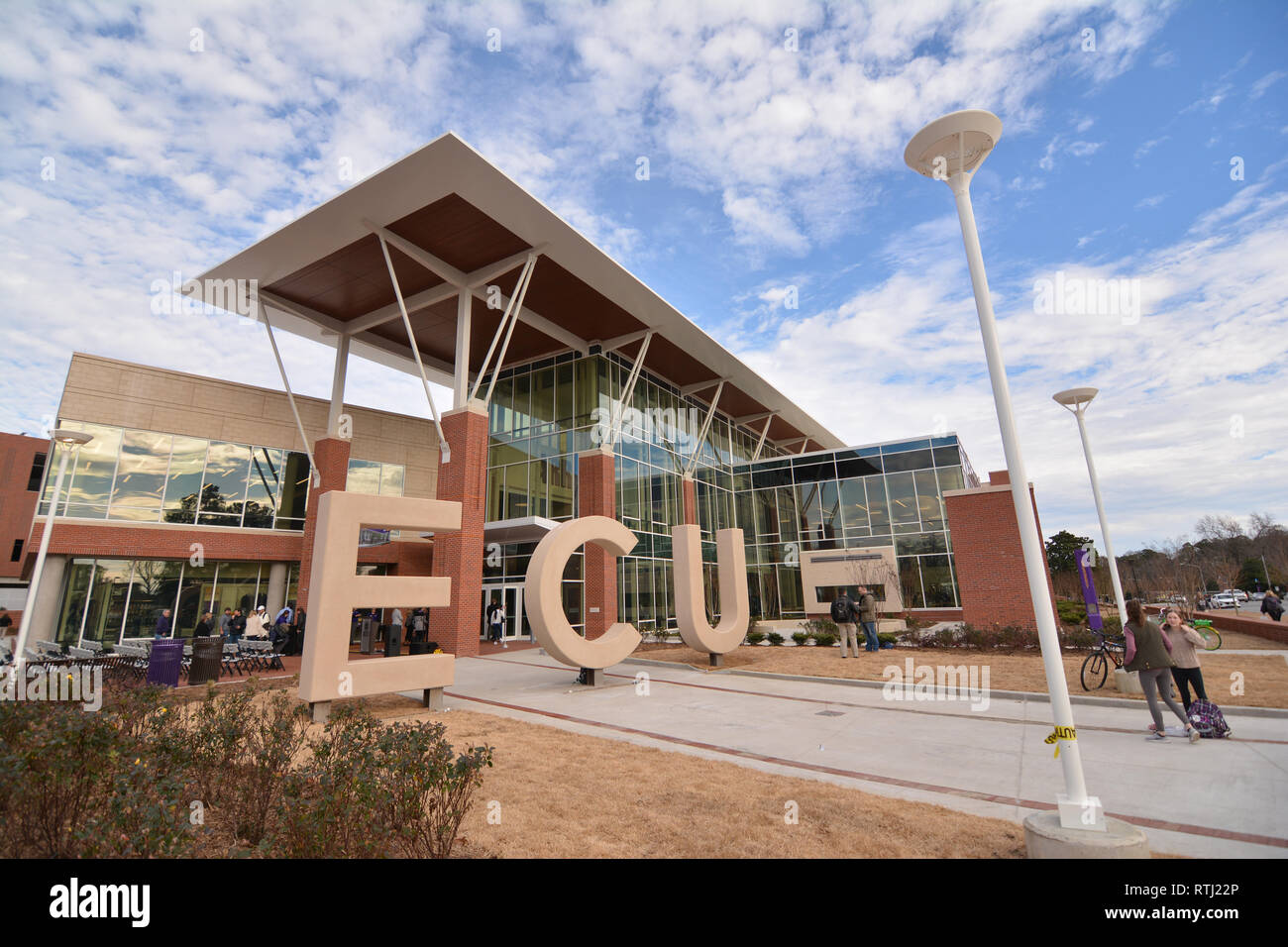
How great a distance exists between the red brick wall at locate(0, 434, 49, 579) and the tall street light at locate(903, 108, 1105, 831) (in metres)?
52.5

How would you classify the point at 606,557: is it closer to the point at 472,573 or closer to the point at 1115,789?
the point at 472,573

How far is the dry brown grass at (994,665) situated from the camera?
34.6 ft

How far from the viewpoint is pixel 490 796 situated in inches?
231

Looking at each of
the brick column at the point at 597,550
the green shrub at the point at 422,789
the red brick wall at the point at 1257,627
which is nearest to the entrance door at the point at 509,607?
the brick column at the point at 597,550

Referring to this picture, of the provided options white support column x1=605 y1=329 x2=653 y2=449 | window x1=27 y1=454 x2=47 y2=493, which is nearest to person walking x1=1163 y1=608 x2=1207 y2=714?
white support column x1=605 y1=329 x2=653 y2=449

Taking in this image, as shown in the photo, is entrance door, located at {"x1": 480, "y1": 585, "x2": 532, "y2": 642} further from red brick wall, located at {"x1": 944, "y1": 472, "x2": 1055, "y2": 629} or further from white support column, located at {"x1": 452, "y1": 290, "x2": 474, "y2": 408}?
red brick wall, located at {"x1": 944, "y1": 472, "x2": 1055, "y2": 629}

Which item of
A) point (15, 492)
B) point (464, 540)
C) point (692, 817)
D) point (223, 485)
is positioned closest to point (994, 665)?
point (692, 817)

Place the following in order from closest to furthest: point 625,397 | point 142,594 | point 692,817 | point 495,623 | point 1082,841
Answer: point 1082,841 < point 692,817 < point 142,594 < point 495,623 < point 625,397

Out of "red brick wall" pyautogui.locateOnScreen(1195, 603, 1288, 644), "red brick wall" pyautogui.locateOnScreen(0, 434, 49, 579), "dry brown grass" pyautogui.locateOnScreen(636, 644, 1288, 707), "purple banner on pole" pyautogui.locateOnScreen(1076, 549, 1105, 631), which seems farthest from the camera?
"red brick wall" pyautogui.locateOnScreen(0, 434, 49, 579)

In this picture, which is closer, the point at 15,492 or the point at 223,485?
the point at 223,485

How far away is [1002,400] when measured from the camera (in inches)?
203

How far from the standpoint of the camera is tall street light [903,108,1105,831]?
431cm

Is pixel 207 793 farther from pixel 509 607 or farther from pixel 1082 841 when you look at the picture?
pixel 509 607

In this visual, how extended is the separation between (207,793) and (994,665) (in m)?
15.5
